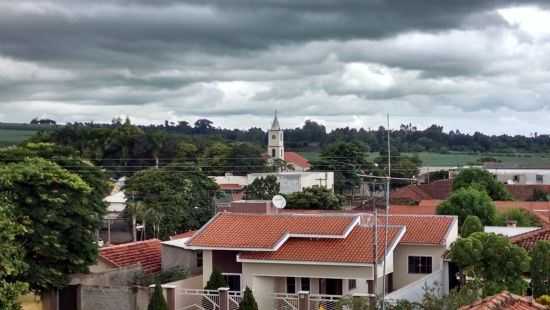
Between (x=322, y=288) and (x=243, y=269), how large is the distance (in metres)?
3.10

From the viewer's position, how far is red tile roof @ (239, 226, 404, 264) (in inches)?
1280

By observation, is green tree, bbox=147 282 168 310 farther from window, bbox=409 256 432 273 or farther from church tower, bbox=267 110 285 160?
church tower, bbox=267 110 285 160

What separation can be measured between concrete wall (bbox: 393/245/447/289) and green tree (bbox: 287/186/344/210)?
27.7m

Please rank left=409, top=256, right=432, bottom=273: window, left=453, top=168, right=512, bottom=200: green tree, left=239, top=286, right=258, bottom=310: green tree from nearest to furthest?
left=239, top=286, right=258, bottom=310: green tree
left=409, top=256, right=432, bottom=273: window
left=453, top=168, right=512, bottom=200: green tree

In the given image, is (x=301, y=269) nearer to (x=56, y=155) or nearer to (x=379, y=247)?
(x=379, y=247)

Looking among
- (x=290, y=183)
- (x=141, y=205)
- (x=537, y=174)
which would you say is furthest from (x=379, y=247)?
(x=537, y=174)

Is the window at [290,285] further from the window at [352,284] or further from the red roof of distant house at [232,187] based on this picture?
the red roof of distant house at [232,187]

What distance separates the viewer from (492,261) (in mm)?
30297

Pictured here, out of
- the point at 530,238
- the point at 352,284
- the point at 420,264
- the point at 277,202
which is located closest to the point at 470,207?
the point at 277,202

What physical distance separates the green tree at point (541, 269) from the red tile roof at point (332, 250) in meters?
5.40

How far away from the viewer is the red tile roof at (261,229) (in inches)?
1345

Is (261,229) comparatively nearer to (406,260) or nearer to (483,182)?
(406,260)

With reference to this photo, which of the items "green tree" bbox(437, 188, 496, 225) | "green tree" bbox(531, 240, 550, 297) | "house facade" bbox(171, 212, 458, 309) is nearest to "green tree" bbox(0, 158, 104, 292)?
"house facade" bbox(171, 212, 458, 309)

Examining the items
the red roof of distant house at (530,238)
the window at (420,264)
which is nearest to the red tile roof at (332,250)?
the window at (420,264)
